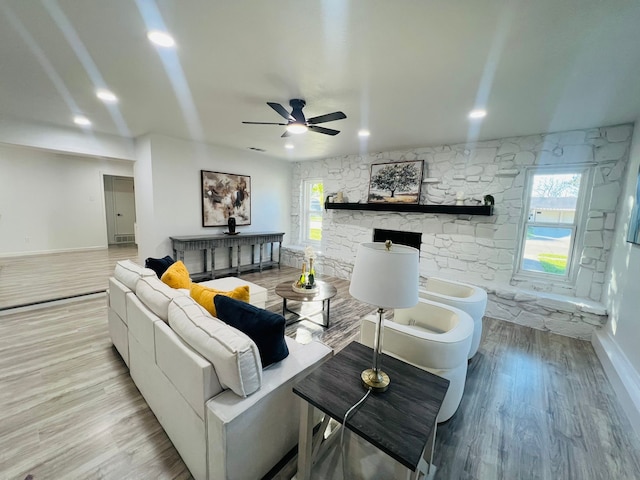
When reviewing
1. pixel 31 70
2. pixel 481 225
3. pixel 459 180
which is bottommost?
pixel 481 225

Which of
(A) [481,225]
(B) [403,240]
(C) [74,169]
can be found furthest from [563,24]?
(C) [74,169]

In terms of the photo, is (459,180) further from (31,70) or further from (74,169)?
(74,169)

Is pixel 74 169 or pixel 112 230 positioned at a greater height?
pixel 74 169

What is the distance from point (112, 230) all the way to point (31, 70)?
673 centimetres

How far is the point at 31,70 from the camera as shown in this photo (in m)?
2.13

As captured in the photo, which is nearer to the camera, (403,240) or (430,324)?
(430,324)

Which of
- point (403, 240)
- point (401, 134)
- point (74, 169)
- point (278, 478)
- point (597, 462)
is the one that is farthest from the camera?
Answer: point (74, 169)

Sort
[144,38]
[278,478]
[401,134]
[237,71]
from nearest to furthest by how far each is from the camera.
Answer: [278,478]
[144,38]
[237,71]
[401,134]

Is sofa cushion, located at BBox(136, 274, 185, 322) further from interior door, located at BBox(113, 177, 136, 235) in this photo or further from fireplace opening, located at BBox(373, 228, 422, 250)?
interior door, located at BBox(113, 177, 136, 235)

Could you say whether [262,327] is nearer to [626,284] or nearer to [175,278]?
[175,278]

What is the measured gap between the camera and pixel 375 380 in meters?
1.30

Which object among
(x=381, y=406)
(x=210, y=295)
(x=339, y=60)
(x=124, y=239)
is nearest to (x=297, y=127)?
(x=339, y=60)

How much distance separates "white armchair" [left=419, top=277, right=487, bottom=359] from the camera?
90.4 inches

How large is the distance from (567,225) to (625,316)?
4.35 ft
